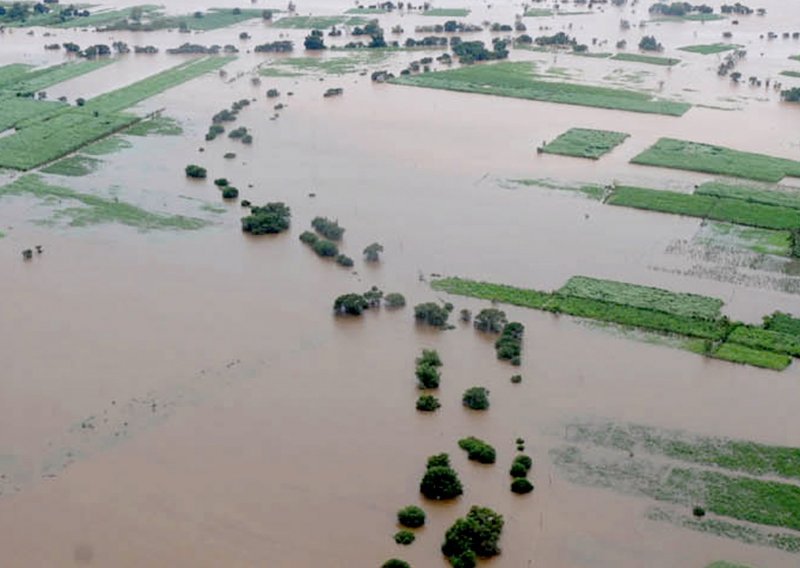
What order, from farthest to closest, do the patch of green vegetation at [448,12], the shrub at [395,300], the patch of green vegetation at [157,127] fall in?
1. the patch of green vegetation at [448,12]
2. the patch of green vegetation at [157,127]
3. the shrub at [395,300]

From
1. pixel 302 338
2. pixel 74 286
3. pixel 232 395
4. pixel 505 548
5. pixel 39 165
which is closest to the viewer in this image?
pixel 505 548

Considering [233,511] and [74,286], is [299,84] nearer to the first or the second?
[74,286]

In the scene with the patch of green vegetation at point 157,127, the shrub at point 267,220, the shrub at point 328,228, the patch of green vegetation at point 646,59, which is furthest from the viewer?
the patch of green vegetation at point 646,59

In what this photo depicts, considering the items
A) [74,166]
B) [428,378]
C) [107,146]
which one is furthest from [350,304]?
[107,146]

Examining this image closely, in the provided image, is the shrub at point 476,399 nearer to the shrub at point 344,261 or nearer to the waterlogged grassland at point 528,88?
the shrub at point 344,261

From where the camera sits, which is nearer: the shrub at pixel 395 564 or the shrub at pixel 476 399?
the shrub at pixel 395 564

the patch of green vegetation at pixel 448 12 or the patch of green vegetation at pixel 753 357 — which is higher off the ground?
the patch of green vegetation at pixel 448 12

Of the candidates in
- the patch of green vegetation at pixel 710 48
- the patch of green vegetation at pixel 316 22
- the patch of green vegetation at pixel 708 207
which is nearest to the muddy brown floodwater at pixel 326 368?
the patch of green vegetation at pixel 708 207

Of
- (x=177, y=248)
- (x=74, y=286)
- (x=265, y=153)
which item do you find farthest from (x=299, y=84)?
(x=74, y=286)
